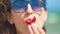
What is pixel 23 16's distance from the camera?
598 mm

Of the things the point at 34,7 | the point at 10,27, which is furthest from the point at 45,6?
the point at 10,27

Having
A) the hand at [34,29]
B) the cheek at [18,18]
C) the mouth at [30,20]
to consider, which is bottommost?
the hand at [34,29]

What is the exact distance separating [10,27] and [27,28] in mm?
76

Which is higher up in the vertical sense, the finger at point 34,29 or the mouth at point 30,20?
the mouth at point 30,20

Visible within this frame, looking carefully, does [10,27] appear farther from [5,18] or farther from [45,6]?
[45,6]

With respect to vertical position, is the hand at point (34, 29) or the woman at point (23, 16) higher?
the woman at point (23, 16)

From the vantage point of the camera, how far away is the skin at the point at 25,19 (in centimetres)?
60

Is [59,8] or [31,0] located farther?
[59,8]

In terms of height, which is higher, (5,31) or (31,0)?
(31,0)

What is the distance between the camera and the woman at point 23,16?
597 millimetres

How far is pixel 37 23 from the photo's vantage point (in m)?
0.62

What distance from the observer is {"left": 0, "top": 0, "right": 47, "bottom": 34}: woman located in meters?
0.60

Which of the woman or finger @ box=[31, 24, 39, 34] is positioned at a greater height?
the woman

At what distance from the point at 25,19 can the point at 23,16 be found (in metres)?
0.01
